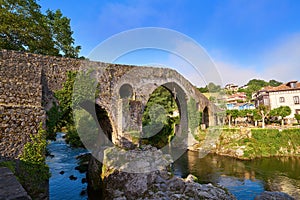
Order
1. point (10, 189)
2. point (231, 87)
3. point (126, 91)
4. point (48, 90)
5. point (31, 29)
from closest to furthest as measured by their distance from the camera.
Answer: point (10, 189)
point (48, 90)
point (31, 29)
point (126, 91)
point (231, 87)

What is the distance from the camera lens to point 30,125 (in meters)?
6.24

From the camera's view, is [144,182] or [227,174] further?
[227,174]

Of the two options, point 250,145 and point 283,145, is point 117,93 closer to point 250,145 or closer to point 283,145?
point 250,145

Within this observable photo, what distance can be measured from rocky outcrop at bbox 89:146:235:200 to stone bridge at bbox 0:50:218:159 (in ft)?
9.17

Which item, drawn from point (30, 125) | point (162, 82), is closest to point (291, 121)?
point (162, 82)

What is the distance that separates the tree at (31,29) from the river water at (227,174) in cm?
780

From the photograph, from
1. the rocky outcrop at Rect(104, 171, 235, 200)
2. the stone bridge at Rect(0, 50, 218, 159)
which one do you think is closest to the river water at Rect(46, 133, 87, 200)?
the rocky outcrop at Rect(104, 171, 235, 200)

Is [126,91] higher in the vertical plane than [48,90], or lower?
higher

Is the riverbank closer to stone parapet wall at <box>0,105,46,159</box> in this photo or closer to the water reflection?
the water reflection

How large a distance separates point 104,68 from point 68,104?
9.88ft

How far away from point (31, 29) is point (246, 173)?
1559cm

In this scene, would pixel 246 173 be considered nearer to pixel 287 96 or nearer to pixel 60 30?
pixel 60 30

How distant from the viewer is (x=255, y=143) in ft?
56.2

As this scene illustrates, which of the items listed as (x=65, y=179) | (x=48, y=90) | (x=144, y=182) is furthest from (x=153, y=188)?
(x=48, y=90)
